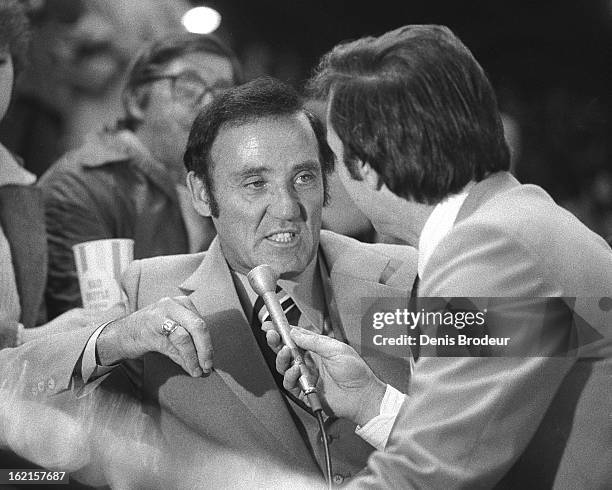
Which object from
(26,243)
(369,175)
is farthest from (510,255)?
(26,243)

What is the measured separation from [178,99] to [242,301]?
81 cm

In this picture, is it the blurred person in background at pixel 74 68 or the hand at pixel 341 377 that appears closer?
the hand at pixel 341 377

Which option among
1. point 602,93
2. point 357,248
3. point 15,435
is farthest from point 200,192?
point 602,93

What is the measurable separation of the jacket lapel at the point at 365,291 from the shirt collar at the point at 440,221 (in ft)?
0.42

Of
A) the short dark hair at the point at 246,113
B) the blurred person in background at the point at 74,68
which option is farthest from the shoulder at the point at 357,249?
the blurred person in background at the point at 74,68

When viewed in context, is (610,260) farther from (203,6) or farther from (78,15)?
(78,15)

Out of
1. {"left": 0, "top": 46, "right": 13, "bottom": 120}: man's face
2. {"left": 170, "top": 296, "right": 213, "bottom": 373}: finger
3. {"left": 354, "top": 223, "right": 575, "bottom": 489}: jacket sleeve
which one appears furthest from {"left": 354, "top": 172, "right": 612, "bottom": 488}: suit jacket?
{"left": 0, "top": 46, "right": 13, "bottom": 120}: man's face

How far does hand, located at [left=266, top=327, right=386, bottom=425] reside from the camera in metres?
1.40

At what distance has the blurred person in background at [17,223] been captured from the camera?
2.09 m

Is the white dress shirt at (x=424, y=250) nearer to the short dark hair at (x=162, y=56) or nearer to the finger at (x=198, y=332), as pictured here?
the finger at (x=198, y=332)

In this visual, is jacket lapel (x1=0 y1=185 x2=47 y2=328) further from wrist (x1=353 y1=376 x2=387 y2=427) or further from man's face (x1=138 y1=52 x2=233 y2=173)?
wrist (x1=353 y1=376 x2=387 y2=427)

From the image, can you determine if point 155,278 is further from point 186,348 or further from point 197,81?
point 197,81

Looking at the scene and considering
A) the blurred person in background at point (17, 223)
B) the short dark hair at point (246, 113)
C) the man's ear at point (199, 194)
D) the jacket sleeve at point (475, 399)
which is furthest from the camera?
the blurred person in background at point (17, 223)

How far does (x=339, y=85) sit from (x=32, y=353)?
756 mm
